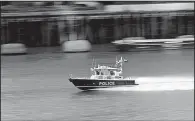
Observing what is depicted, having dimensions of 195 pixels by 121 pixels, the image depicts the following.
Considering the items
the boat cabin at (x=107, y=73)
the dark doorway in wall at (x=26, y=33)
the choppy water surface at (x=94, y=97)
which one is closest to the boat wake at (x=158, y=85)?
the choppy water surface at (x=94, y=97)

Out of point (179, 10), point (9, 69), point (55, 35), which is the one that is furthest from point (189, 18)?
point (9, 69)

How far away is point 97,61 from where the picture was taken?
5750 mm

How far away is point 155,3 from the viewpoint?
8312 millimetres

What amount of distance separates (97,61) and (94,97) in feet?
4.74

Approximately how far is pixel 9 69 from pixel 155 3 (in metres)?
2.59

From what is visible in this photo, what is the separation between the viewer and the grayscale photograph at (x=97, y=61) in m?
4.03

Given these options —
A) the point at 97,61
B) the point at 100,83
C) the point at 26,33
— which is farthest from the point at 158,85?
the point at 26,33

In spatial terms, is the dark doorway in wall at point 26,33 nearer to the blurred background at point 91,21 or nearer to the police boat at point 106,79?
the blurred background at point 91,21

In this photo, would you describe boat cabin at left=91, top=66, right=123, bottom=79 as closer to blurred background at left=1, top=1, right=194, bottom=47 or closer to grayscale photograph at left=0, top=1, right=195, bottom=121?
grayscale photograph at left=0, top=1, right=195, bottom=121

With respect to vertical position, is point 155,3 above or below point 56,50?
above

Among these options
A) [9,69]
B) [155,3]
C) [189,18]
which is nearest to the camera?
[9,69]

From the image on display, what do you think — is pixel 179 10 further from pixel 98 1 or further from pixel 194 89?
pixel 194 89

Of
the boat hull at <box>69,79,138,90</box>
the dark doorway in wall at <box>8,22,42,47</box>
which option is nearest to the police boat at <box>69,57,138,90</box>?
the boat hull at <box>69,79,138,90</box>

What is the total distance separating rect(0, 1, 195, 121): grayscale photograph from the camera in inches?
159
